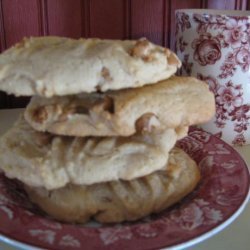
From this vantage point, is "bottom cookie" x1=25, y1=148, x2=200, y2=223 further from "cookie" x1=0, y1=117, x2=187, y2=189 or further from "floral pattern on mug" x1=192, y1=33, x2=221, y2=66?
"floral pattern on mug" x1=192, y1=33, x2=221, y2=66

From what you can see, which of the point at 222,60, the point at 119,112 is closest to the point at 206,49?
the point at 222,60

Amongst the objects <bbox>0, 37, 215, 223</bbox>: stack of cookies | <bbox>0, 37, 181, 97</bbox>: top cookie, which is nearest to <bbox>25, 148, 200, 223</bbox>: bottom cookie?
<bbox>0, 37, 215, 223</bbox>: stack of cookies

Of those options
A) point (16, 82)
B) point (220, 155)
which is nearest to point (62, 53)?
point (16, 82)

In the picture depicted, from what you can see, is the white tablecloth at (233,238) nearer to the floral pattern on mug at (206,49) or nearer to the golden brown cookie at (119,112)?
the golden brown cookie at (119,112)

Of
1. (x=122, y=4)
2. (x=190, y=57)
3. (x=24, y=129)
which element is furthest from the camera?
(x=122, y=4)

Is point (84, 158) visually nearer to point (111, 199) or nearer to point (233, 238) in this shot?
point (111, 199)

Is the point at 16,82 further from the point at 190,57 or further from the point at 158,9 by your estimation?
the point at 158,9
